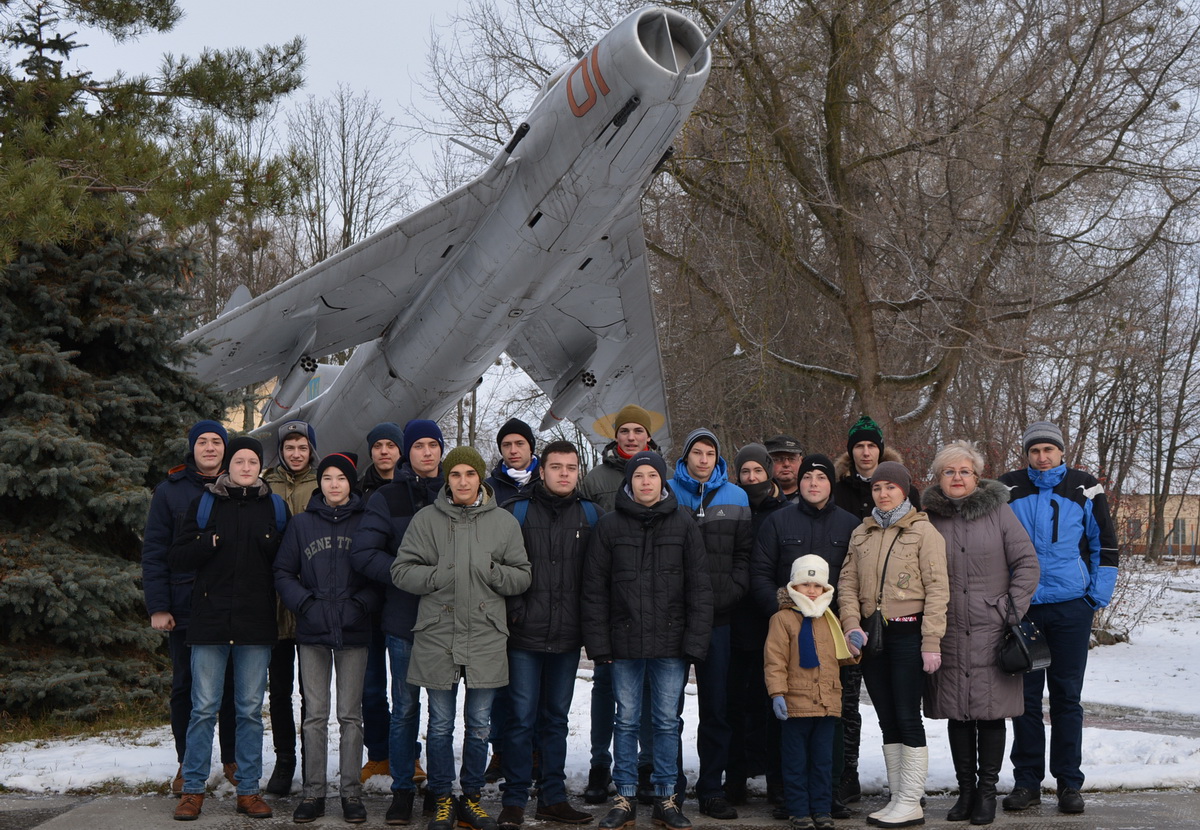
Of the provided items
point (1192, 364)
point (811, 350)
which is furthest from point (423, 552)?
point (1192, 364)

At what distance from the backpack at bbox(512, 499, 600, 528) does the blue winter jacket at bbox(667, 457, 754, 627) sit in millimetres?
404

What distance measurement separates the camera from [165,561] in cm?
478

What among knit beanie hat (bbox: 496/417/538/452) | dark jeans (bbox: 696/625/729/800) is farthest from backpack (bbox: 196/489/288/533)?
dark jeans (bbox: 696/625/729/800)

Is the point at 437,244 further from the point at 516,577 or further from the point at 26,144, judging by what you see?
the point at 516,577

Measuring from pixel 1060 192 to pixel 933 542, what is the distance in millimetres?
9275

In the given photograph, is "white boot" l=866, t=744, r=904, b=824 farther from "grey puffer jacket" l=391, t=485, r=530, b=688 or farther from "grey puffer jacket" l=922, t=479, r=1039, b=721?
"grey puffer jacket" l=391, t=485, r=530, b=688

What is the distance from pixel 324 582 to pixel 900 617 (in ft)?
8.68

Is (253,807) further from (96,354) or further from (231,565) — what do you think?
(96,354)

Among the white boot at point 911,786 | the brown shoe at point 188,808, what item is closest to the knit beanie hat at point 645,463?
the white boot at point 911,786

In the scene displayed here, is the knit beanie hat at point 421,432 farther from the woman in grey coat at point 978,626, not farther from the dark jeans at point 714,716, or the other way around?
the woman in grey coat at point 978,626

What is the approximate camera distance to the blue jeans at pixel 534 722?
440cm

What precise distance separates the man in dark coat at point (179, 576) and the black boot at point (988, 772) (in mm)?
3634

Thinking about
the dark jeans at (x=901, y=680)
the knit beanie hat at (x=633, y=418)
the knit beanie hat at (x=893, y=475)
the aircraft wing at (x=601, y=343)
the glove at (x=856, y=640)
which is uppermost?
the aircraft wing at (x=601, y=343)

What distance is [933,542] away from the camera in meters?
4.43
